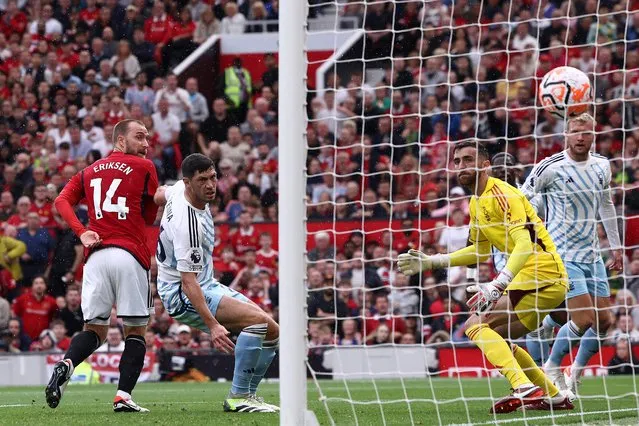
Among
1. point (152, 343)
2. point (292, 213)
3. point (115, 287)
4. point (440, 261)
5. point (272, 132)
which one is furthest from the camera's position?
point (272, 132)

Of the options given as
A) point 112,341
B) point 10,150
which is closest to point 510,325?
point 112,341

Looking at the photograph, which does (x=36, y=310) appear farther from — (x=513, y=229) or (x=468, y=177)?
(x=513, y=229)

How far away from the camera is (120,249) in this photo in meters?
8.28

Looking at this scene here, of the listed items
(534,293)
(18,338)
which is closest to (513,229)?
(534,293)

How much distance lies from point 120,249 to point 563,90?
377cm

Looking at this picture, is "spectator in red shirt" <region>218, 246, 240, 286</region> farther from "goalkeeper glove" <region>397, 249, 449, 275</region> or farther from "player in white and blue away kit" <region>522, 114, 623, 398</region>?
"goalkeeper glove" <region>397, 249, 449, 275</region>

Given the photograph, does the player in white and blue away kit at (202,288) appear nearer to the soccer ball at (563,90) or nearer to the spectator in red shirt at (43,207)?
the soccer ball at (563,90)

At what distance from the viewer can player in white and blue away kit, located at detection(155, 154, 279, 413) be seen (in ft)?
25.8

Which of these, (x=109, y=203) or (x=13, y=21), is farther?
(x=13, y=21)

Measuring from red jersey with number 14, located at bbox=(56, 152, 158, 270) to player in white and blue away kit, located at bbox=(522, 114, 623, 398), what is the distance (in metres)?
3.04

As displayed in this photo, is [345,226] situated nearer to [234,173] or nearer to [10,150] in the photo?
[234,173]

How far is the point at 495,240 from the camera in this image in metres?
8.04

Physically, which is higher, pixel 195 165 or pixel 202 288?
pixel 195 165

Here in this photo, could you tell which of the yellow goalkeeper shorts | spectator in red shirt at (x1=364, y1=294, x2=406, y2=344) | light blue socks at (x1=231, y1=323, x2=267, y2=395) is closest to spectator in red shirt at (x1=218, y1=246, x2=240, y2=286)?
spectator in red shirt at (x1=364, y1=294, x2=406, y2=344)
